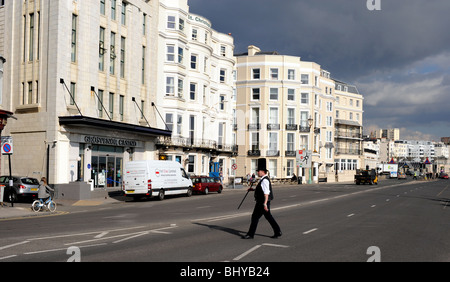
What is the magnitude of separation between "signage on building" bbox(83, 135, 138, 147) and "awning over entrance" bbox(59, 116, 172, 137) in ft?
3.10

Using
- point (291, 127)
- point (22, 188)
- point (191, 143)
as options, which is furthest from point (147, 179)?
point (291, 127)

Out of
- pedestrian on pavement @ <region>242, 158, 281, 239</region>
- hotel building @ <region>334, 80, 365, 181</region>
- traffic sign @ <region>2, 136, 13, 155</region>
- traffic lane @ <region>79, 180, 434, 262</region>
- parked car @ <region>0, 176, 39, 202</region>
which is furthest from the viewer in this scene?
hotel building @ <region>334, 80, 365, 181</region>

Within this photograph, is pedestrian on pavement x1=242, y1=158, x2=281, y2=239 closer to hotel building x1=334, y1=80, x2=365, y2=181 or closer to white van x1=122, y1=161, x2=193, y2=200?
white van x1=122, y1=161, x2=193, y2=200

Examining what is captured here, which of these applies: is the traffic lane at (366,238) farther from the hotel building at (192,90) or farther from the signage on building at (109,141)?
the hotel building at (192,90)

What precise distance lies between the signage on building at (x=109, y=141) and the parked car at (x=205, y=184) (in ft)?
19.8

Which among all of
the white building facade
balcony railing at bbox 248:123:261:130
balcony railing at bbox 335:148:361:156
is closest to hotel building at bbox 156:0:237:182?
the white building facade

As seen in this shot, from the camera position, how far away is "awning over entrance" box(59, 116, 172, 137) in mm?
29766

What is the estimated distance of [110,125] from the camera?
Result: 108ft

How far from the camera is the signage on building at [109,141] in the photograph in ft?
107

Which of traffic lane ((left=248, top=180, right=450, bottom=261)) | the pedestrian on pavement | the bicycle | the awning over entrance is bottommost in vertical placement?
the bicycle

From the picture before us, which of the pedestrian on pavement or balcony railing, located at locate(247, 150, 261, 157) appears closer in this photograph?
the pedestrian on pavement
